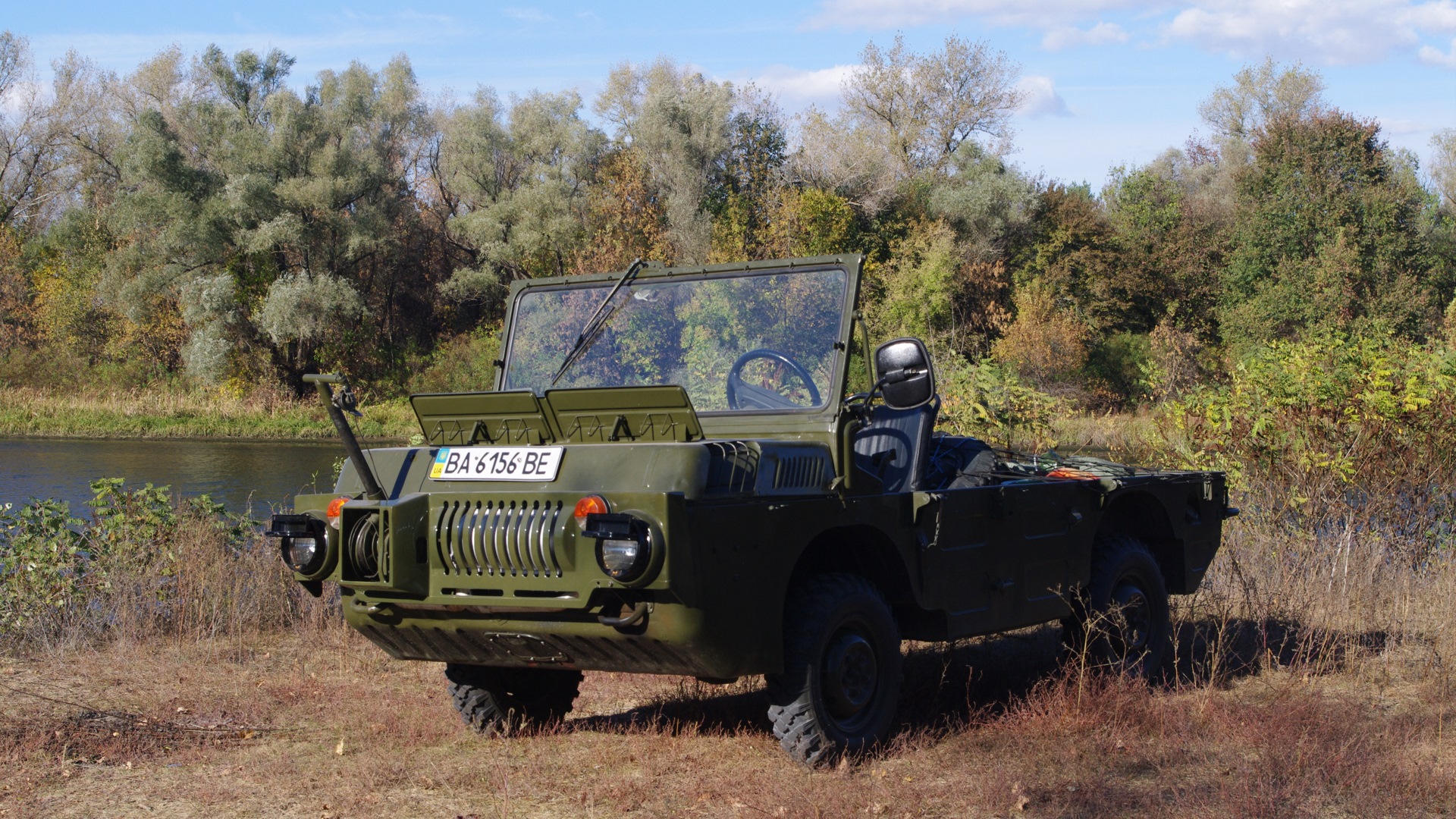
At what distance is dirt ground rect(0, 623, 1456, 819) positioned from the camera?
204 inches

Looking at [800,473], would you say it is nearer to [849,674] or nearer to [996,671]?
[849,674]

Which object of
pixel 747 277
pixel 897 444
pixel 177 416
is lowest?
pixel 177 416

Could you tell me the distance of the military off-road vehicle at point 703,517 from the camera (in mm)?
4910

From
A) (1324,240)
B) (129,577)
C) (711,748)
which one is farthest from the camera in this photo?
(1324,240)

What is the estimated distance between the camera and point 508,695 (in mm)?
6359

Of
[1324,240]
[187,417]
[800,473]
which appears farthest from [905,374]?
[1324,240]

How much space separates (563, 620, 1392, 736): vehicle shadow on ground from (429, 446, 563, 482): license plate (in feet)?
5.66

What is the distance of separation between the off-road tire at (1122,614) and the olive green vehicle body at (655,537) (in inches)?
38.7

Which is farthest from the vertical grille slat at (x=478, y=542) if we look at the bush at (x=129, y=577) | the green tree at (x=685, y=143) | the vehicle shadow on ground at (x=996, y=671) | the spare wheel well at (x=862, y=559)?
the green tree at (x=685, y=143)

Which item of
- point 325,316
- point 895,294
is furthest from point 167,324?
point 895,294

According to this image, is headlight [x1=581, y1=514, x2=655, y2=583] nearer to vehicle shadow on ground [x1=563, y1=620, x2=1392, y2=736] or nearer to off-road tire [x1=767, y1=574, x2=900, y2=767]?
off-road tire [x1=767, y1=574, x2=900, y2=767]

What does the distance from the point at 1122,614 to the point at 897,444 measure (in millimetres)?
1972

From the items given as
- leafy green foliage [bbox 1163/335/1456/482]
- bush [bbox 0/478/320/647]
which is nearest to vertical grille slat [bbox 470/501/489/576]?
bush [bbox 0/478/320/647]

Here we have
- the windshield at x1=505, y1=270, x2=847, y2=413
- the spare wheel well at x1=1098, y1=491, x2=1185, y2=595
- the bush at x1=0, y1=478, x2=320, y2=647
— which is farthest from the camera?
the bush at x1=0, y1=478, x2=320, y2=647
